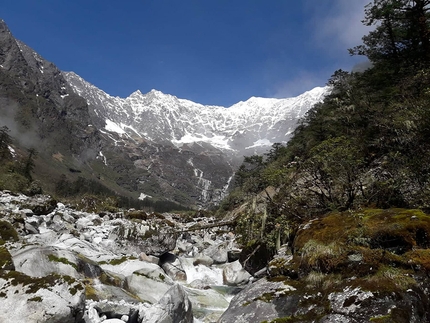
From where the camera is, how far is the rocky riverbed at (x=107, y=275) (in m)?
7.81

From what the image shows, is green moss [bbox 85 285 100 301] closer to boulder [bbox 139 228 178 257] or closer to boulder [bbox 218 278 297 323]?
boulder [bbox 218 278 297 323]

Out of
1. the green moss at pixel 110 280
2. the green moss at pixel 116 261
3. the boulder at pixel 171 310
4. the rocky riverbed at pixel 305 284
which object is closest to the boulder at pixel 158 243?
the green moss at pixel 116 261

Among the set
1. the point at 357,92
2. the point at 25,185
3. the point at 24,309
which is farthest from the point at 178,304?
the point at 25,185

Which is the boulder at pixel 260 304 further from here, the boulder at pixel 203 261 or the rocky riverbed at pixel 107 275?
the boulder at pixel 203 261

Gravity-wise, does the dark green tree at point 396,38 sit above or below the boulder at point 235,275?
above

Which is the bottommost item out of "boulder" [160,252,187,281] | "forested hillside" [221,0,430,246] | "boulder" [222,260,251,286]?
"boulder" [222,260,251,286]

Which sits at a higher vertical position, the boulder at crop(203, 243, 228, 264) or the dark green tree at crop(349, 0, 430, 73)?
the dark green tree at crop(349, 0, 430, 73)

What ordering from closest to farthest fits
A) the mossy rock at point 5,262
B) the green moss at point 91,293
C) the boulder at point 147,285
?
the mossy rock at point 5,262
the green moss at point 91,293
the boulder at point 147,285

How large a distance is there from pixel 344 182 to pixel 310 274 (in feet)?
20.1

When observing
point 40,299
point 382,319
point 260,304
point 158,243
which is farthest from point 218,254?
point 382,319

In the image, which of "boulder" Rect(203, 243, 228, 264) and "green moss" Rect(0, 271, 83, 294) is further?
"boulder" Rect(203, 243, 228, 264)

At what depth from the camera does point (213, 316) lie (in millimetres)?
13602

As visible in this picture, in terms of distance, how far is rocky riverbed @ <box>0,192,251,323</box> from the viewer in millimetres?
7809

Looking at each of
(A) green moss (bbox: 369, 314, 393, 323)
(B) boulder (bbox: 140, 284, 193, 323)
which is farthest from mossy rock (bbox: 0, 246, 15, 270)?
(A) green moss (bbox: 369, 314, 393, 323)
